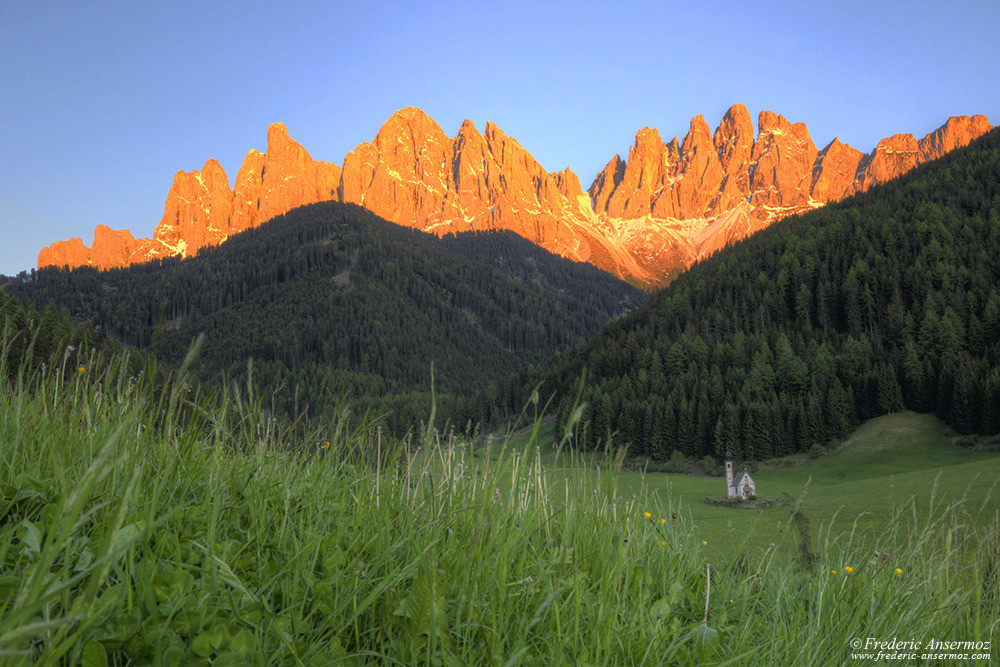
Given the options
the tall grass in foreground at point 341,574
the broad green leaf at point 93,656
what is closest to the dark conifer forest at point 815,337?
the tall grass in foreground at point 341,574

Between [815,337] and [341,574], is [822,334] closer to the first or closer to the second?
[815,337]

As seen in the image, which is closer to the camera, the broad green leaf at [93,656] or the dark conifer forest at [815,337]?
the broad green leaf at [93,656]

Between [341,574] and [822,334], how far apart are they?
363ft

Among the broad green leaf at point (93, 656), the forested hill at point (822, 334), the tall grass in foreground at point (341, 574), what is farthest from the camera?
the forested hill at point (822, 334)

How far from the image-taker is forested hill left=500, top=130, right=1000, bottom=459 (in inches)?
2830

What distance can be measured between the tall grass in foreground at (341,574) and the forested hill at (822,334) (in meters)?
46.2

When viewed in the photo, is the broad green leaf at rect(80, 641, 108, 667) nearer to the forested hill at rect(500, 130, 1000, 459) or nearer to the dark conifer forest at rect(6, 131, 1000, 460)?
the dark conifer forest at rect(6, 131, 1000, 460)

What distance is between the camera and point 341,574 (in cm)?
239

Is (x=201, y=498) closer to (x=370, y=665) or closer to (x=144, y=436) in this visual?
(x=144, y=436)

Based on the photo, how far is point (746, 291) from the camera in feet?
378

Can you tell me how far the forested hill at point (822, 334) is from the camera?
71875 mm

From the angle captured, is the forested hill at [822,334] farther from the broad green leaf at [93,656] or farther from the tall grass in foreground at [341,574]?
the broad green leaf at [93,656]

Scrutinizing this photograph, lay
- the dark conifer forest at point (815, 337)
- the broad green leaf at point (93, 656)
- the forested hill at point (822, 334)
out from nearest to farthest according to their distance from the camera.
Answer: the broad green leaf at point (93, 656)
the dark conifer forest at point (815, 337)
the forested hill at point (822, 334)

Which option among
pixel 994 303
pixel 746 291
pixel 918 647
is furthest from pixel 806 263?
pixel 918 647
